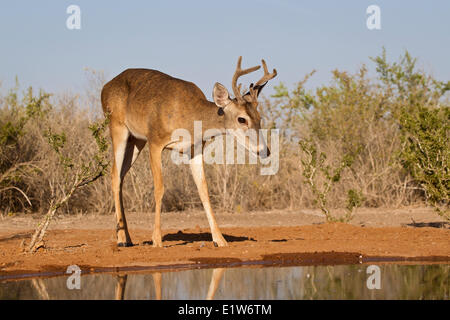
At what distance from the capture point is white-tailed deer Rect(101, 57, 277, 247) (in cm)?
1157

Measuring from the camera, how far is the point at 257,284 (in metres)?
7.86

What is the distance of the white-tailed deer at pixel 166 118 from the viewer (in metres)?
11.6

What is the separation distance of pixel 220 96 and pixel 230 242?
8.17ft

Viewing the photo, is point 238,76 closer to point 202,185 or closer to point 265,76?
point 265,76

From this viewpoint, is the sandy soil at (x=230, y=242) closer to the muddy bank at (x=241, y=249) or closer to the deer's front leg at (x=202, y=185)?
the muddy bank at (x=241, y=249)

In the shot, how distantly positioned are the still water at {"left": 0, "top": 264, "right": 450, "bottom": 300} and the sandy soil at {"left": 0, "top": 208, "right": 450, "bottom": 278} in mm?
696

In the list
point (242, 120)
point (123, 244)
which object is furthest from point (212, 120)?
point (123, 244)

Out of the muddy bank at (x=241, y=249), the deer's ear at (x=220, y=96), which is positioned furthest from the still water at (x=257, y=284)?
the deer's ear at (x=220, y=96)

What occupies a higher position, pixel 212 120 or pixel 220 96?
pixel 220 96

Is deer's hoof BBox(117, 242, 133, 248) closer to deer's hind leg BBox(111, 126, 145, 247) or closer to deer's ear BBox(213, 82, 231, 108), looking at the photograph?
deer's hind leg BBox(111, 126, 145, 247)

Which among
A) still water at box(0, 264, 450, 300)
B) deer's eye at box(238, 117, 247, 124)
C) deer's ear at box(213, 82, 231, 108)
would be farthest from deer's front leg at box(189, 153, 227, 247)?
still water at box(0, 264, 450, 300)

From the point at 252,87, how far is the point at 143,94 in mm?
2129
